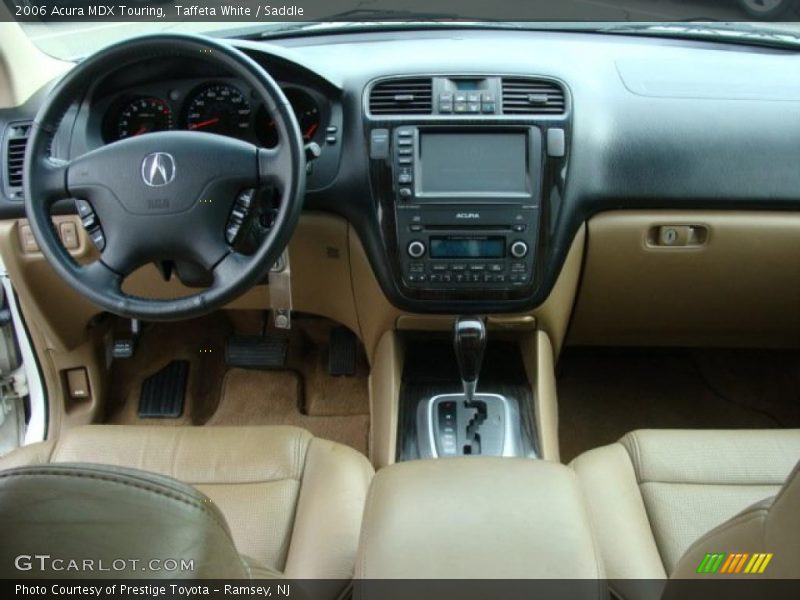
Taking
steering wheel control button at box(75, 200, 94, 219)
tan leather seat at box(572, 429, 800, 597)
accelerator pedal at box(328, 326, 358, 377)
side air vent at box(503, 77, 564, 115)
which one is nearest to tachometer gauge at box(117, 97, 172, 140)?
steering wheel control button at box(75, 200, 94, 219)

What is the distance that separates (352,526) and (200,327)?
→ 1.27 meters

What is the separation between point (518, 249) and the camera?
5.27 ft

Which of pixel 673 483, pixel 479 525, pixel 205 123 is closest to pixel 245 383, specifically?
pixel 205 123

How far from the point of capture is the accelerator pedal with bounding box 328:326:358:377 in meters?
2.28

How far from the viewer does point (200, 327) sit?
7.80 ft

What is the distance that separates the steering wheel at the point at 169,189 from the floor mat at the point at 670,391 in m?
1.18

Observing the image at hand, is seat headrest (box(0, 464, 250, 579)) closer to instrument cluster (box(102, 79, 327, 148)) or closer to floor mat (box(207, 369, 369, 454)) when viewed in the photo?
instrument cluster (box(102, 79, 327, 148))

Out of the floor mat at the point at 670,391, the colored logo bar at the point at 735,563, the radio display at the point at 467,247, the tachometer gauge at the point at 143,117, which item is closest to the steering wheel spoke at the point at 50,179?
the tachometer gauge at the point at 143,117

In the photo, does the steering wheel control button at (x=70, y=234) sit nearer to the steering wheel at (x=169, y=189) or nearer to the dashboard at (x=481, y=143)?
the dashboard at (x=481, y=143)

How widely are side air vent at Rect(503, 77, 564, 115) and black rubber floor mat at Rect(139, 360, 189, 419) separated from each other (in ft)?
4.22

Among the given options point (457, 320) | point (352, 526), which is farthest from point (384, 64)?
point (352, 526)

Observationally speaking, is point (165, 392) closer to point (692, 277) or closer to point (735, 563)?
point (692, 277)

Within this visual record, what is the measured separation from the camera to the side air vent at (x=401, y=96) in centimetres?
159

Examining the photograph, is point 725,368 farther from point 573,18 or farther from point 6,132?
point 6,132
